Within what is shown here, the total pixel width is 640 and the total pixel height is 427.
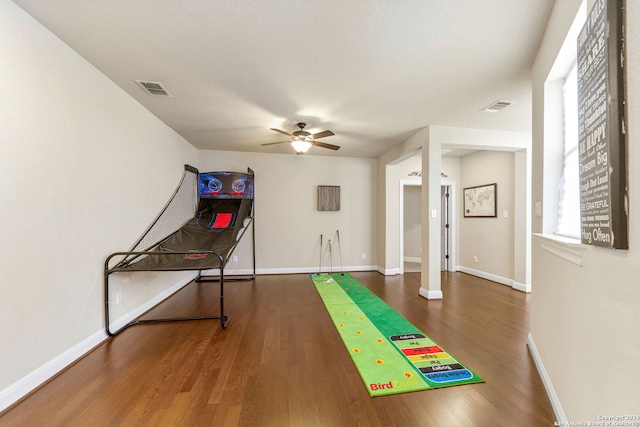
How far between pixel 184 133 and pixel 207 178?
0.84m

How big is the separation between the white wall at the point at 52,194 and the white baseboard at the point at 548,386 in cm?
335

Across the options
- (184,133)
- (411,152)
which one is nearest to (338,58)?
(411,152)

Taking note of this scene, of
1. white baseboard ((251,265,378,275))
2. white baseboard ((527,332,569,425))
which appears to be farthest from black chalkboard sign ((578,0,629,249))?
white baseboard ((251,265,378,275))

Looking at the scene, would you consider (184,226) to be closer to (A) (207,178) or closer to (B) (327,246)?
(A) (207,178)

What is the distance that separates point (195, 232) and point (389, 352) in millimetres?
3172

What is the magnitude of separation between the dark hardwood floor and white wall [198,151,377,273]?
2.14m

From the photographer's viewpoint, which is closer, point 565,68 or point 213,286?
point 565,68

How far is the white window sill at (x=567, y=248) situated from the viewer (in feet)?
3.94

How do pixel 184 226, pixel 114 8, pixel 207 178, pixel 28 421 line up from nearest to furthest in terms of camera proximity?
pixel 28 421 < pixel 114 8 < pixel 184 226 < pixel 207 178

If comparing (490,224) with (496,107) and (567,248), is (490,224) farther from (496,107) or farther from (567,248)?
(567,248)

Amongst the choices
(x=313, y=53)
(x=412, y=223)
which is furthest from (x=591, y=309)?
(x=412, y=223)

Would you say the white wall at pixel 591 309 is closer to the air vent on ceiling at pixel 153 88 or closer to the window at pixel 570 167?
the window at pixel 570 167

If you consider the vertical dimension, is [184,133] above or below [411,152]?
above

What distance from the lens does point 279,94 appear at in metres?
2.65
